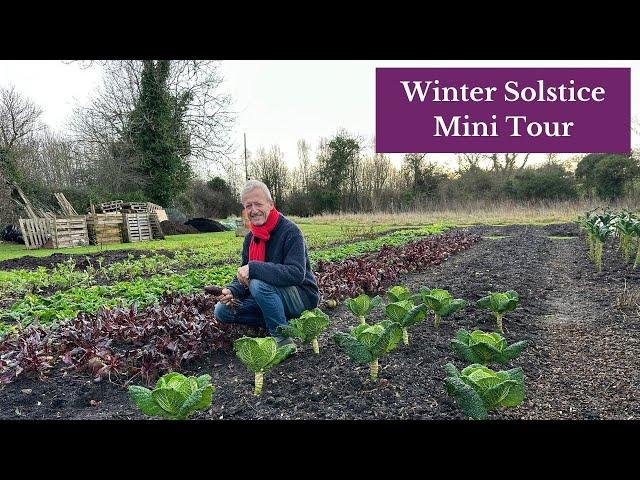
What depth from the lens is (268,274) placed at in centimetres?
297

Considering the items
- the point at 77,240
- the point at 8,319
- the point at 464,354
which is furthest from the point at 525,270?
the point at 77,240

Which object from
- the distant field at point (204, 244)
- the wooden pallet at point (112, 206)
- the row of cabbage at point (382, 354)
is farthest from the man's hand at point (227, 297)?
the wooden pallet at point (112, 206)

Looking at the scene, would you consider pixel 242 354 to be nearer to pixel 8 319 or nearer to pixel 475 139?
pixel 475 139

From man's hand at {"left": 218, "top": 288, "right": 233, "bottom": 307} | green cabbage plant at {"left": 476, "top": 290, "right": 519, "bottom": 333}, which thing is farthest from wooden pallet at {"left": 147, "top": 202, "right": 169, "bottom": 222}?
green cabbage plant at {"left": 476, "top": 290, "right": 519, "bottom": 333}

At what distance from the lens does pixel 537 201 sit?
→ 6680mm

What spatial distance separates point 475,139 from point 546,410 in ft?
4.97

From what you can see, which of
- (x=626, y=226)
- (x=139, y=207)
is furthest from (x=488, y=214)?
(x=139, y=207)

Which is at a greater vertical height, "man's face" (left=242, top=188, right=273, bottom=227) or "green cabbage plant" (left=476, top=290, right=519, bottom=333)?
"man's face" (left=242, top=188, right=273, bottom=227)

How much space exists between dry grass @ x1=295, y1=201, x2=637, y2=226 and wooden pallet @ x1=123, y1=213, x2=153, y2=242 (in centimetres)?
720

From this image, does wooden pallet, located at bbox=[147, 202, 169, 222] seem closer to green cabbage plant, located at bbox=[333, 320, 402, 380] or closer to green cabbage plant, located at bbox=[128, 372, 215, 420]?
green cabbage plant, located at bbox=[333, 320, 402, 380]

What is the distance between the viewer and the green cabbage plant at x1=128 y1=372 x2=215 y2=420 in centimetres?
204

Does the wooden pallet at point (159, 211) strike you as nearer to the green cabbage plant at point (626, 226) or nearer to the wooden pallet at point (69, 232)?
the wooden pallet at point (69, 232)

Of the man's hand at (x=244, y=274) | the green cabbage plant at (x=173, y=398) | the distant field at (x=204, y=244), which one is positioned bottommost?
the green cabbage plant at (x=173, y=398)

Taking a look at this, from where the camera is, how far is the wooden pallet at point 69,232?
34.6 feet
